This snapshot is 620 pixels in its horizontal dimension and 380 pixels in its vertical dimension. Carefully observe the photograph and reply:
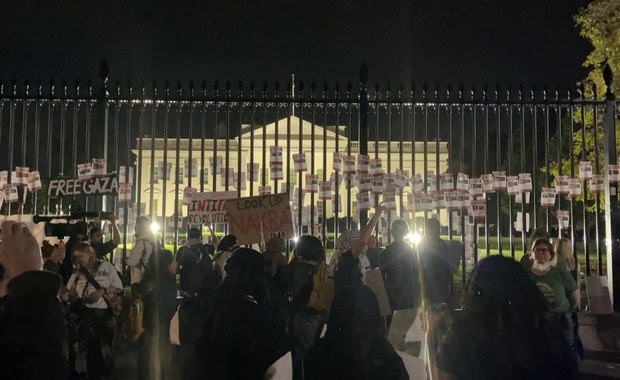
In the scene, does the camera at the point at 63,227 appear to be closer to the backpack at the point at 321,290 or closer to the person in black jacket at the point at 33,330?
the backpack at the point at 321,290

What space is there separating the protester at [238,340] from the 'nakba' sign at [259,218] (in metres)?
4.09

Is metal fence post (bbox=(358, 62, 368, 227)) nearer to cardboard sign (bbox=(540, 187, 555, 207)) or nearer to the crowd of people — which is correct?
cardboard sign (bbox=(540, 187, 555, 207))

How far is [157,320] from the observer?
19.8 ft

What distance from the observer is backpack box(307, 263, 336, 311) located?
562cm

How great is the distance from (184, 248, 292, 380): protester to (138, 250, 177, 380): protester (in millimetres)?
2453

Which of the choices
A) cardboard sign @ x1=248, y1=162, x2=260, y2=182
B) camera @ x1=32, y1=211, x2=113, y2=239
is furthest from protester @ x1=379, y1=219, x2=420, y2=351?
camera @ x1=32, y1=211, x2=113, y2=239

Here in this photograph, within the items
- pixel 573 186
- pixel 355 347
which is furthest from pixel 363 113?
pixel 355 347

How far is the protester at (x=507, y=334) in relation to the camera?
2994mm

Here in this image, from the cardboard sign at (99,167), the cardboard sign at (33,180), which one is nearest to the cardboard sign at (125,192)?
the cardboard sign at (99,167)

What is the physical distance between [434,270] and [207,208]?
382 centimetres

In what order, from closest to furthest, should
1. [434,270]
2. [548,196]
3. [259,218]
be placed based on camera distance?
[434,270], [259,218], [548,196]

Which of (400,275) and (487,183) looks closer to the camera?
(400,275)

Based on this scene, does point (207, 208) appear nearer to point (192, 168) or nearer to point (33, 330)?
point (192, 168)

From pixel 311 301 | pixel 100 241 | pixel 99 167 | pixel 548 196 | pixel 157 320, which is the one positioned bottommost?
pixel 157 320
